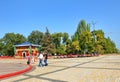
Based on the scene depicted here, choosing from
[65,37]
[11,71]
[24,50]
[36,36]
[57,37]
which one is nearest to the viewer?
[11,71]

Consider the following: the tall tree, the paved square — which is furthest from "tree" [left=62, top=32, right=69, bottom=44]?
the paved square

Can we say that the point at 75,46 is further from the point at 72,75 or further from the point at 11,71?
the point at 72,75

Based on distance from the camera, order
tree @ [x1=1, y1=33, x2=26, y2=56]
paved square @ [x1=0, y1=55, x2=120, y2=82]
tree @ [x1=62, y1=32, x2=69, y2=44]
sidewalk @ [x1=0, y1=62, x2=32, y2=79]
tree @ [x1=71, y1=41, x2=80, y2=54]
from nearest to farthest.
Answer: paved square @ [x1=0, y1=55, x2=120, y2=82] < sidewalk @ [x1=0, y1=62, x2=32, y2=79] < tree @ [x1=71, y1=41, x2=80, y2=54] < tree @ [x1=62, y1=32, x2=69, y2=44] < tree @ [x1=1, y1=33, x2=26, y2=56]

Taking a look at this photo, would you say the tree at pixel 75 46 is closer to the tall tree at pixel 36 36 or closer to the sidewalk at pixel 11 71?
the tall tree at pixel 36 36

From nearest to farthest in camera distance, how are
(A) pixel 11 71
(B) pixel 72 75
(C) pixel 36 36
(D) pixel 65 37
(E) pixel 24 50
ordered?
(B) pixel 72 75, (A) pixel 11 71, (E) pixel 24 50, (D) pixel 65 37, (C) pixel 36 36

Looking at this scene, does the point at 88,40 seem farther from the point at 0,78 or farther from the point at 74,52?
the point at 0,78

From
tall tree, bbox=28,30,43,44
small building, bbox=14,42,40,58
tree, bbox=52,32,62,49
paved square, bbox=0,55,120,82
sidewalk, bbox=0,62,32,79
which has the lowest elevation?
paved square, bbox=0,55,120,82

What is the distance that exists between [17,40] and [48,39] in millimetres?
33282

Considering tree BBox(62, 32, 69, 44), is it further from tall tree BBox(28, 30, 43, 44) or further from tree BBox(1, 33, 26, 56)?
tree BBox(1, 33, 26, 56)

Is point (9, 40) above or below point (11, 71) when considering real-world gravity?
above

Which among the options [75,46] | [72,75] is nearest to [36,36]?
[75,46]

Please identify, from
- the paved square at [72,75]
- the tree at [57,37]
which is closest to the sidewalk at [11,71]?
the paved square at [72,75]

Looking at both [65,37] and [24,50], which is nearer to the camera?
[24,50]

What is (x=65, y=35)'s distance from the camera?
4082 inches
